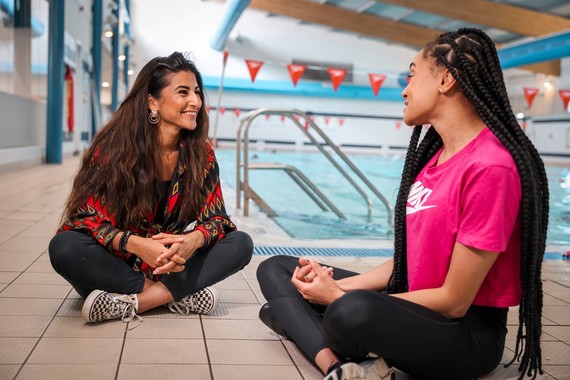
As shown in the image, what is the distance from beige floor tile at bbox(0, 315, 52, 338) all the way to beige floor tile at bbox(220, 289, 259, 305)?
0.71 meters

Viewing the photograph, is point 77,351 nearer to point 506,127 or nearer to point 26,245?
Result: point 506,127

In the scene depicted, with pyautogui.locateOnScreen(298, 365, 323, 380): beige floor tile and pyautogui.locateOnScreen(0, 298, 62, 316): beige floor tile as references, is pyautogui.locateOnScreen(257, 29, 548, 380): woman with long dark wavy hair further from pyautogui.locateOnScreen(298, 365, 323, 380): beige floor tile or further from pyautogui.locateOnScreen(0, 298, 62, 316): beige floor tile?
pyautogui.locateOnScreen(0, 298, 62, 316): beige floor tile

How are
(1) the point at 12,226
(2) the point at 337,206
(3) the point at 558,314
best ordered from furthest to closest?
(2) the point at 337,206 < (1) the point at 12,226 < (3) the point at 558,314

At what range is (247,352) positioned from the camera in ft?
5.90

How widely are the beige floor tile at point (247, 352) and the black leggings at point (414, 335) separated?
0.68ft

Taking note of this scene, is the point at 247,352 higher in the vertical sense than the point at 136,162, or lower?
lower

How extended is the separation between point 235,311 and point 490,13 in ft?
40.7

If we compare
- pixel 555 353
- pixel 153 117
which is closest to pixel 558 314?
pixel 555 353

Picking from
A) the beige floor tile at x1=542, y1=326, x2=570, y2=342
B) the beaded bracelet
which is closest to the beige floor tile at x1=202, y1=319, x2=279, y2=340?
the beaded bracelet

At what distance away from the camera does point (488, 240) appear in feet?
4.28

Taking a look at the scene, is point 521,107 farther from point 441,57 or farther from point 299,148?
point 441,57

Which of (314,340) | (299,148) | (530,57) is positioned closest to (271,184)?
(530,57)

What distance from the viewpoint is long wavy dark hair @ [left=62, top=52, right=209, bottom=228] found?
2055 millimetres

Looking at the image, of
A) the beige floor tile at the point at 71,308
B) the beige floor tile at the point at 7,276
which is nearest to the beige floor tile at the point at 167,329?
the beige floor tile at the point at 71,308
